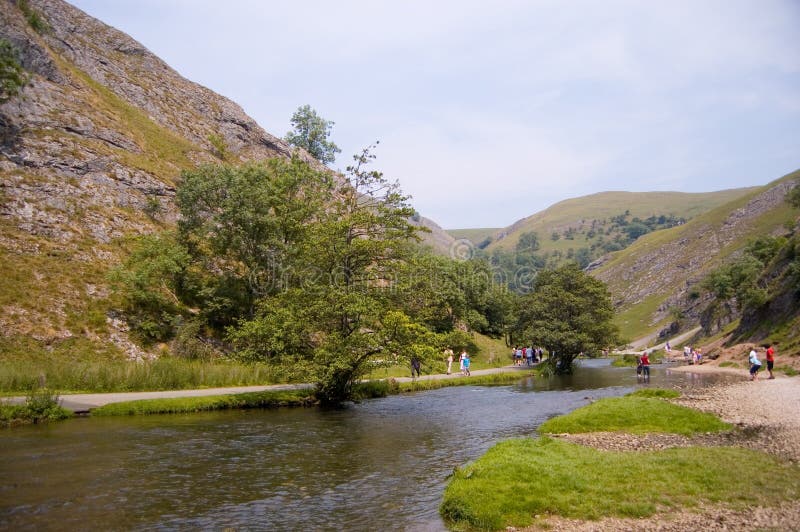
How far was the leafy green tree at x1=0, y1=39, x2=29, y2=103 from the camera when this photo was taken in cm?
5581

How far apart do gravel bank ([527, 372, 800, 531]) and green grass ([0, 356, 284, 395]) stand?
23222 millimetres

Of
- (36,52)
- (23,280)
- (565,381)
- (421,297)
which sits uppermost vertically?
(36,52)

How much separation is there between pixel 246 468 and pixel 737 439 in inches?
756

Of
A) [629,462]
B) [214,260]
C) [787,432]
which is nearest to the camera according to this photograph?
[629,462]

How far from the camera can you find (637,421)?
23.8 m

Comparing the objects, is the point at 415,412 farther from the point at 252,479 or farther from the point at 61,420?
the point at 61,420

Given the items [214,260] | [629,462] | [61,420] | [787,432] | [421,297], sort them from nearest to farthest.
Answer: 1. [629,462]
2. [787,432]
3. [61,420]
4. [421,297]
5. [214,260]

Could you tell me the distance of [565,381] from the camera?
2098 inches

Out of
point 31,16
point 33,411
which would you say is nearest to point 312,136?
point 31,16

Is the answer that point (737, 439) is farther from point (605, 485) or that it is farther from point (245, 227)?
point (245, 227)

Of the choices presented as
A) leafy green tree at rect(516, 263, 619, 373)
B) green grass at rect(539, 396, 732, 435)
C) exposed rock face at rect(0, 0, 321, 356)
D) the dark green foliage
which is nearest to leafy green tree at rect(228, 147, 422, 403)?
green grass at rect(539, 396, 732, 435)

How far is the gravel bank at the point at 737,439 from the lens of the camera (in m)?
11.7

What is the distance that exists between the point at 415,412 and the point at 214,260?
36727 millimetres

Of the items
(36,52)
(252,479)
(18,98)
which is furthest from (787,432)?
(36,52)
